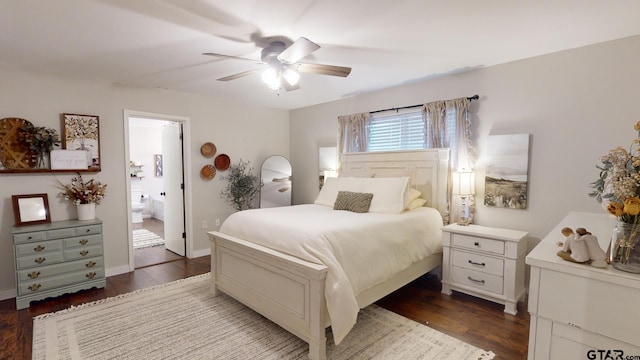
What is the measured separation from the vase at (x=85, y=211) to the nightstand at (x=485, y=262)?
157 inches

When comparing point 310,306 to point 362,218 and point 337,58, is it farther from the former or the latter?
point 337,58

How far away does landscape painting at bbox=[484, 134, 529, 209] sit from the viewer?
2.96 meters

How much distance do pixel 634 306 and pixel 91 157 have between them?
4647 mm

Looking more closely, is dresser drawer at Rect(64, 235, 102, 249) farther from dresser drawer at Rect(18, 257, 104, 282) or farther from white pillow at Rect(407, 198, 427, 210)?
white pillow at Rect(407, 198, 427, 210)

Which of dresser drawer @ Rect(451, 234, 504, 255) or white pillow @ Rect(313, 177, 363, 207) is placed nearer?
dresser drawer @ Rect(451, 234, 504, 255)

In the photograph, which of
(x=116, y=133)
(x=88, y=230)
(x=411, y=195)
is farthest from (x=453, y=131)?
(x=88, y=230)

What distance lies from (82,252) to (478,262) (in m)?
4.14

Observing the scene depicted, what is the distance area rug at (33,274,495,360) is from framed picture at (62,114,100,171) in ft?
5.54

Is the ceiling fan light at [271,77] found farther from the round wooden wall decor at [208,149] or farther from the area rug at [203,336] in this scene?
the round wooden wall decor at [208,149]

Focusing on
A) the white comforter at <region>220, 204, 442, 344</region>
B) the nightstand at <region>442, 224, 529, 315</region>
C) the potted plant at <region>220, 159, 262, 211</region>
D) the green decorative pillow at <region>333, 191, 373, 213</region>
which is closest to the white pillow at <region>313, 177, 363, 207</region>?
the green decorative pillow at <region>333, 191, 373, 213</region>

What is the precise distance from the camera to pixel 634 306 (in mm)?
1101

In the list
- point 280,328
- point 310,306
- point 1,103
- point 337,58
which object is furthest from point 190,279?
point 337,58

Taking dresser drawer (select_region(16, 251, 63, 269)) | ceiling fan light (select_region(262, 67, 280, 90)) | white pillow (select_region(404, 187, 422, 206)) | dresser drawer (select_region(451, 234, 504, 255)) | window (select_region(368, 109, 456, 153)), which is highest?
ceiling fan light (select_region(262, 67, 280, 90))

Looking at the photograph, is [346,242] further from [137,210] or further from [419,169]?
[137,210]
